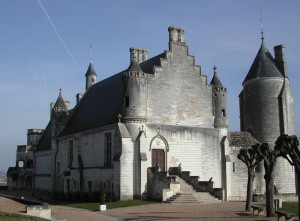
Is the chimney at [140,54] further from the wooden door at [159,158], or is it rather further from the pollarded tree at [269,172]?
the pollarded tree at [269,172]

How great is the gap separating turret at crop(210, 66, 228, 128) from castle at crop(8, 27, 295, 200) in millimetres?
101

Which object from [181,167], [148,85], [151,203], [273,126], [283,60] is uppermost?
[283,60]

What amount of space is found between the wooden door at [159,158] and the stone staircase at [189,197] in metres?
2.94

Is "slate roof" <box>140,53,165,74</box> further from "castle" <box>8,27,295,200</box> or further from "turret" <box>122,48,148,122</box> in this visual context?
"turret" <box>122,48,148,122</box>

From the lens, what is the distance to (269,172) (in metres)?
22.7

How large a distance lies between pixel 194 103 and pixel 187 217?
1913cm

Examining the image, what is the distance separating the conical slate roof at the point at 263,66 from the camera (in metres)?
43.3

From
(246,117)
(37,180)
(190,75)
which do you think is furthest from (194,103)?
(37,180)

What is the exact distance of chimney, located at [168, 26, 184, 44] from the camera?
129 feet

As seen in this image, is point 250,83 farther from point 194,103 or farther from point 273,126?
point 194,103

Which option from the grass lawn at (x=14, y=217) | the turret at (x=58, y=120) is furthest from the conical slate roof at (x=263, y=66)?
the grass lawn at (x=14, y=217)

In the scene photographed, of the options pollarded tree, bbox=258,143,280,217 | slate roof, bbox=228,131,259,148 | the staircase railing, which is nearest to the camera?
pollarded tree, bbox=258,143,280,217

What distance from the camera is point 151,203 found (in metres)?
31.8

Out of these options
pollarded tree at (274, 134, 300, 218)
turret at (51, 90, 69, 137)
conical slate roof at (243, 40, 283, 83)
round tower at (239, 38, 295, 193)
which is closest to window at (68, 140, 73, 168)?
turret at (51, 90, 69, 137)
